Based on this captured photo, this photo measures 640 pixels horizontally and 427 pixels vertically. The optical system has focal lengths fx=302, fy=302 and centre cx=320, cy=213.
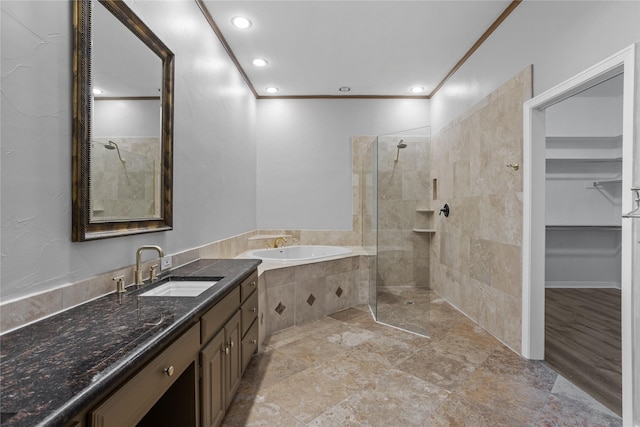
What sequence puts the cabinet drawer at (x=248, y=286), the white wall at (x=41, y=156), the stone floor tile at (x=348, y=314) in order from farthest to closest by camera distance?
1. the stone floor tile at (x=348, y=314)
2. the cabinet drawer at (x=248, y=286)
3. the white wall at (x=41, y=156)

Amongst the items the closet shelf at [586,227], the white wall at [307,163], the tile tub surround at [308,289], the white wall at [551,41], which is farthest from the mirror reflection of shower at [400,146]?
the closet shelf at [586,227]

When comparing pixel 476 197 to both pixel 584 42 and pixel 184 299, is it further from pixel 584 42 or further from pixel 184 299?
pixel 184 299

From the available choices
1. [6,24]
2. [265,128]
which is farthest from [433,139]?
[6,24]

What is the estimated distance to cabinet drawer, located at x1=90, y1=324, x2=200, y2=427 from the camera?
76cm

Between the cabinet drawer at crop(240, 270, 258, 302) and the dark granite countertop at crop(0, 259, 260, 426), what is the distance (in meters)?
0.50

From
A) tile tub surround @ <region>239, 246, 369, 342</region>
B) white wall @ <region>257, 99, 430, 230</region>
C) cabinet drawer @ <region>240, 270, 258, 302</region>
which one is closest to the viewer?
cabinet drawer @ <region>240, 270, 258, 302</region>

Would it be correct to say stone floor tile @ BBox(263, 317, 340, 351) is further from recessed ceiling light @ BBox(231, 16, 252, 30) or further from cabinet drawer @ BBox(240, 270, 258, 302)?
recessed ceiling light @ BBox(231, 16, 252, 30)

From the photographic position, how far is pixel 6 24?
969mm

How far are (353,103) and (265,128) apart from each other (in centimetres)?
135

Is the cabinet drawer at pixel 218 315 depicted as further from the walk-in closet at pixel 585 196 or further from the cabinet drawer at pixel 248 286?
the walk-in closet at pixel 585 196

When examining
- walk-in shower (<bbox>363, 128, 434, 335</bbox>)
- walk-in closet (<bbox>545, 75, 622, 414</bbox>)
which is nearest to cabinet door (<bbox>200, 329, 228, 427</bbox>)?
walk-in shower (<bbox>363, 128, 434, 335</bbox>)

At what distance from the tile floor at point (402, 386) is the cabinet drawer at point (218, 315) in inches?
23.6

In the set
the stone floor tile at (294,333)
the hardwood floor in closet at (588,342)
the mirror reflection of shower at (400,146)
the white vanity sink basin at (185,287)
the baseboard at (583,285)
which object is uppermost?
→ the mirror reflection of shower at (400,146)

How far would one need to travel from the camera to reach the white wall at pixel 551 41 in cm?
163
